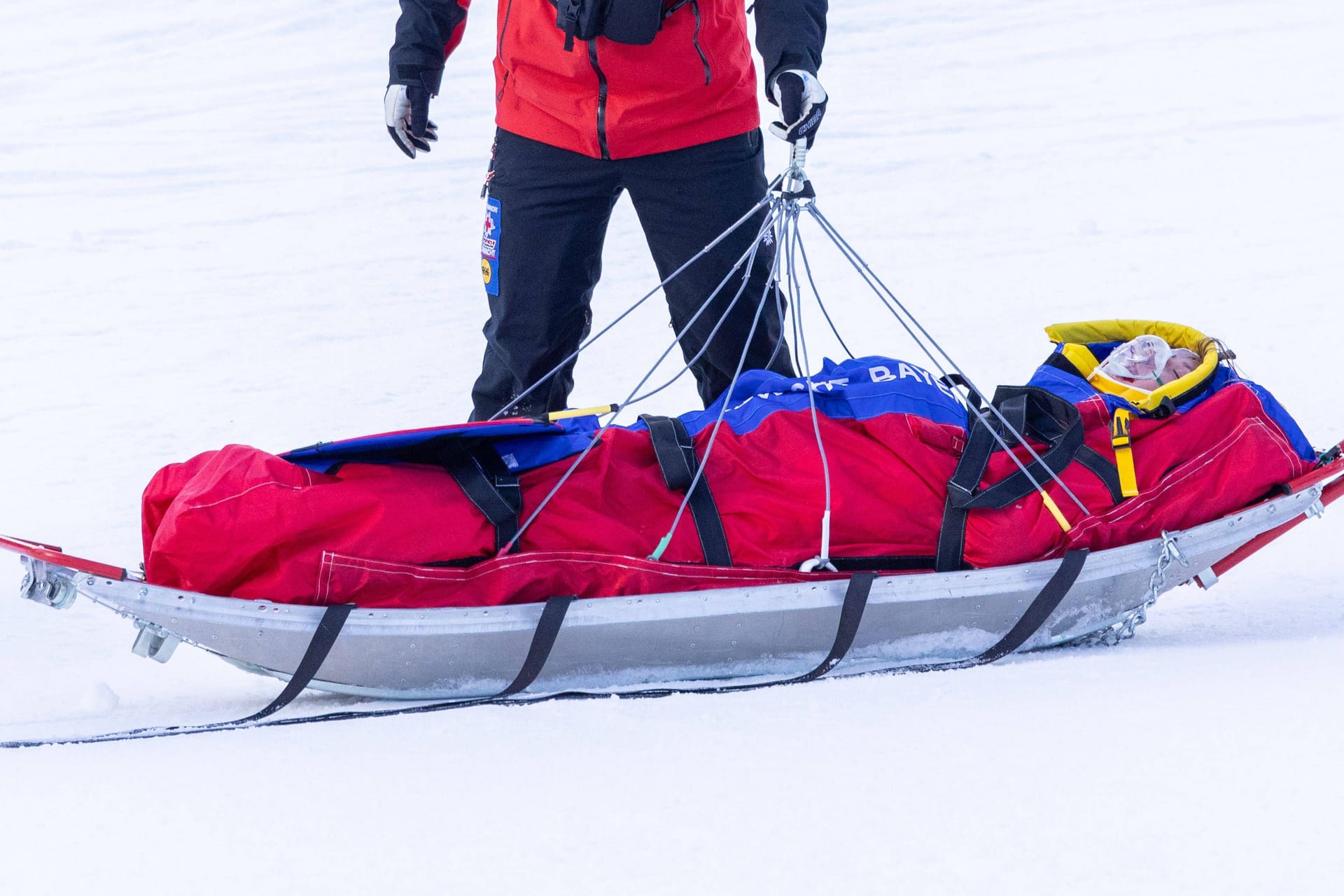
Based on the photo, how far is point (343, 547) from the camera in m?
1.92

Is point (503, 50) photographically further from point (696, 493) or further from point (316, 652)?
point (316, 652)

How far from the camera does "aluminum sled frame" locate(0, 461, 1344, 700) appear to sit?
6.24 ft

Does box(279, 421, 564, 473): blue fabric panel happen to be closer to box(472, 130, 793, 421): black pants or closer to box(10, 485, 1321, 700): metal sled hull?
box(10, 485, 1321, 700): metal sled hull

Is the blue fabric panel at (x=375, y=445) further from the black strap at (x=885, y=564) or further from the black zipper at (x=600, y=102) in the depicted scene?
the black zipper at (x=600, y=102)

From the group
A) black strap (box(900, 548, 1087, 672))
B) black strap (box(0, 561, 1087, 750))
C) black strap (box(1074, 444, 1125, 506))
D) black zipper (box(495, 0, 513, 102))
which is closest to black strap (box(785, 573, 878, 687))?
black strap (box(0, 561, 1087, 750))

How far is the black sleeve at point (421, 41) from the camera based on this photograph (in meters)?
2.66

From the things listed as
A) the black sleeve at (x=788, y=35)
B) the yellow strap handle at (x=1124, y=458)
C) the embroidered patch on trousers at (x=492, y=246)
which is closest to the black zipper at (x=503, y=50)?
the embroidered patch on trousers at (x=492, y=246)

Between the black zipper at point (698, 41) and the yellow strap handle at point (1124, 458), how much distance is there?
107 centimetres

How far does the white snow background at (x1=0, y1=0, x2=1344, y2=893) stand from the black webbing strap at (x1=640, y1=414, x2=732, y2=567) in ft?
0.86

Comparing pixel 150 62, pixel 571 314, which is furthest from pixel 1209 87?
pixel 150 62

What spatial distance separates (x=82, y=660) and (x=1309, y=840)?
210cm

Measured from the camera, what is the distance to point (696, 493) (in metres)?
2.09

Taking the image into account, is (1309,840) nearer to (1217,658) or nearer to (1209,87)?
(1217,658)

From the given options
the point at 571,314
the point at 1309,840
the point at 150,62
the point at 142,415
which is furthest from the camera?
the point at 150,62
